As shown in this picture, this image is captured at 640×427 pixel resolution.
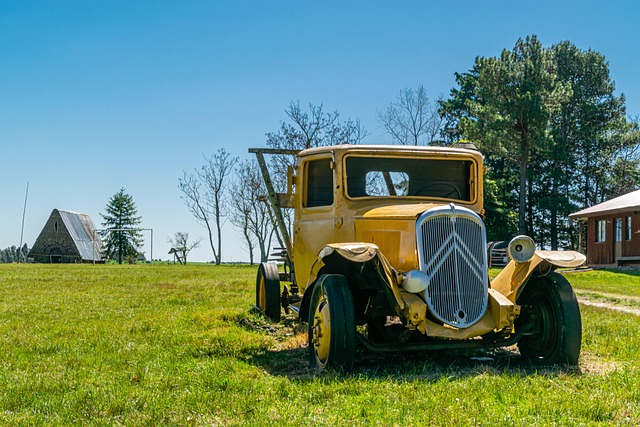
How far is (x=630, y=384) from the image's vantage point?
558 centimetres

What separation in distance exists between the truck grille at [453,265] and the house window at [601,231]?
103 ft

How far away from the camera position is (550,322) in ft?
22.6

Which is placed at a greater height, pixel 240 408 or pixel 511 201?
pixel 511 201

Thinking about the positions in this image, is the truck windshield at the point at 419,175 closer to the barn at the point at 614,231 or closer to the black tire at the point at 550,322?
the black tire at the point at 550,322

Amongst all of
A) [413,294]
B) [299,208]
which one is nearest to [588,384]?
[413,294]

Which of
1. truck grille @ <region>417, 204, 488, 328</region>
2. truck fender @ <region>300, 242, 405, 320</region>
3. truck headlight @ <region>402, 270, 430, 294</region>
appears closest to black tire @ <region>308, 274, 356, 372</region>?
truck fender @ <region>300, 242, 405, 320</region>

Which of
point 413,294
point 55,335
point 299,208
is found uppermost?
point 299,208

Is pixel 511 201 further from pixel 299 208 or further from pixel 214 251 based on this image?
pixel 299 208

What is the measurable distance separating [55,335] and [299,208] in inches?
137

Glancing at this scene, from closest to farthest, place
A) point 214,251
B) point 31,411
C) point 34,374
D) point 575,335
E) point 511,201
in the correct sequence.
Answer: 1. point 31,411
2. point 34,374
3. point 575,335
4. point 511,201
5. point 214,251

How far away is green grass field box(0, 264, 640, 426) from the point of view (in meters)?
4.62

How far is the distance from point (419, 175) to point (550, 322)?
2130 millimetres

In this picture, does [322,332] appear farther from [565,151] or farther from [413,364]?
[565,151]

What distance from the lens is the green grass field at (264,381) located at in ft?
15.1
